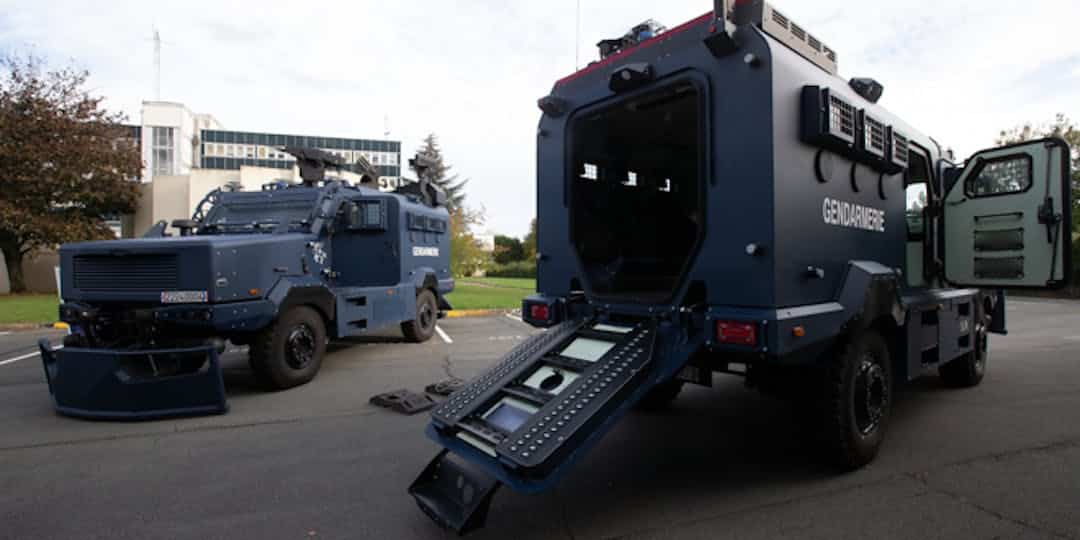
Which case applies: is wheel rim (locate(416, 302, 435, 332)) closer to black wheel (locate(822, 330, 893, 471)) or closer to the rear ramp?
the rear ramp

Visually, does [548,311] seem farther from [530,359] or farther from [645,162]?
[645,162]

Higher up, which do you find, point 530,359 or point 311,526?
point 530,359

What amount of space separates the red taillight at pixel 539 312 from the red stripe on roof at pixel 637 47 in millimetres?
1763

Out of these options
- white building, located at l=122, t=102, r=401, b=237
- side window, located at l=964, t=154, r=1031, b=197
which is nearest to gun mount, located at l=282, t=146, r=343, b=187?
side window, located at l=964, t=154, r=1031, b=197

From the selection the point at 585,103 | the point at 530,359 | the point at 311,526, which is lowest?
the point at 311,526

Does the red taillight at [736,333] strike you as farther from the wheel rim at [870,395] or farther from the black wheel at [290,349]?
the black wheel at [290,349]

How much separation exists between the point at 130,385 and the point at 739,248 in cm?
518

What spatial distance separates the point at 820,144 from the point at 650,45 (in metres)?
1.27

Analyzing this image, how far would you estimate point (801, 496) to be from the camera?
3.39m

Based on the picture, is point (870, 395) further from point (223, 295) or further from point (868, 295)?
point (223, 295)

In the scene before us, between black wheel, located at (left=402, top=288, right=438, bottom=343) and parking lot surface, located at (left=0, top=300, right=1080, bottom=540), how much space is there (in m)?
3.61

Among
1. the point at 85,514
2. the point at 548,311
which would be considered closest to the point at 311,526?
the point at 85,514

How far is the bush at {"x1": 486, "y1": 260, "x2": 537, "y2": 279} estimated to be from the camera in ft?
147

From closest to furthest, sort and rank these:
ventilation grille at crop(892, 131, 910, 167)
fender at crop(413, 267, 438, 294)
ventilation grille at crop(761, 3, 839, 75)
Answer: ventilation grille at crop(761, 3, 839, 75) → ventilation grille at crop(892, 131, 910, 167) → fender at crop(413, 267, 438, 294)
